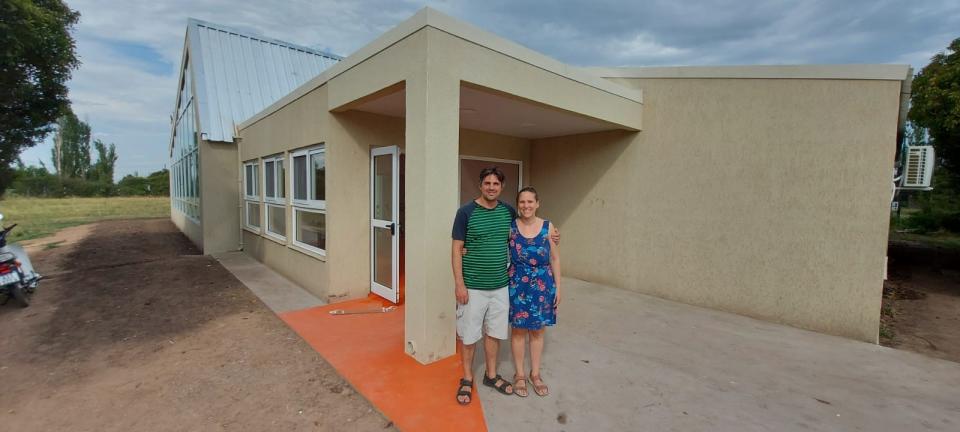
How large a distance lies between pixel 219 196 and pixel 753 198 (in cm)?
985

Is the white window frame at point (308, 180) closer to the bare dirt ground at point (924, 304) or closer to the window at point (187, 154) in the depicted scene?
the window at point (187, 154)

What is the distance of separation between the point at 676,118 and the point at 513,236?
378 cm

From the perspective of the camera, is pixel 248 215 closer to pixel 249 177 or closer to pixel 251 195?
pixel 251 195

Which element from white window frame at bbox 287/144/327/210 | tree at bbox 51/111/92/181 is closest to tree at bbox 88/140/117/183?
tree at bbox 51/111/92/181

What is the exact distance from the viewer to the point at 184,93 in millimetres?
11305

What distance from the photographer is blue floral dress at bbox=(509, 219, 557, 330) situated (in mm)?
2621

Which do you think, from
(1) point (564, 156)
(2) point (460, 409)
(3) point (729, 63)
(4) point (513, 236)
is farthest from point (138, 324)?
(3) point (729, 63)

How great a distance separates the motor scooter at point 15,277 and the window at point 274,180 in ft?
10.2

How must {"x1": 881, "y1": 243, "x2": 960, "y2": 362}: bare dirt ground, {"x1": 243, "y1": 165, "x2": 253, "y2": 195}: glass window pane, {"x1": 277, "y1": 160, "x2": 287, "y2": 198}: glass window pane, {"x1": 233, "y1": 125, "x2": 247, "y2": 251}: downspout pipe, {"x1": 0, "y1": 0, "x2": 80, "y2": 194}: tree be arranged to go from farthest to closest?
{"x1": 233, "y1": 125, "x2": 247, "y2": 251}: downspout pipe < {"x1": 0, "y1": 0, "x2": 80, "y2": 194}: tree < {"x1": 243, "y1": 165, "x2": 253, "y2": 195}: glass window pane < {"x1": 277, "y1": 160, "x2": 287, "y2": 198}: glass window pane < {"x1": 881, "y1": 243, "x2": 960, "y2": 362}: bare dirt ground

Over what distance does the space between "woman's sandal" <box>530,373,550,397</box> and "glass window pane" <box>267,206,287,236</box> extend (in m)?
5.24

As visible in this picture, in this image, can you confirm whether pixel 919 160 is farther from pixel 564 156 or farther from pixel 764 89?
pixel 564 156

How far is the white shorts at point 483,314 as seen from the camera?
8.80 feet

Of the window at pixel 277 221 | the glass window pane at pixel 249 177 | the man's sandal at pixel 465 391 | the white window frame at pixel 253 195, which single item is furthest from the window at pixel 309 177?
the man's sandal at pixel 465 391

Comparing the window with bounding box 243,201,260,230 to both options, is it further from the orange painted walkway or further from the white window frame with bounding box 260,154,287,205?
the orange painted walkway
